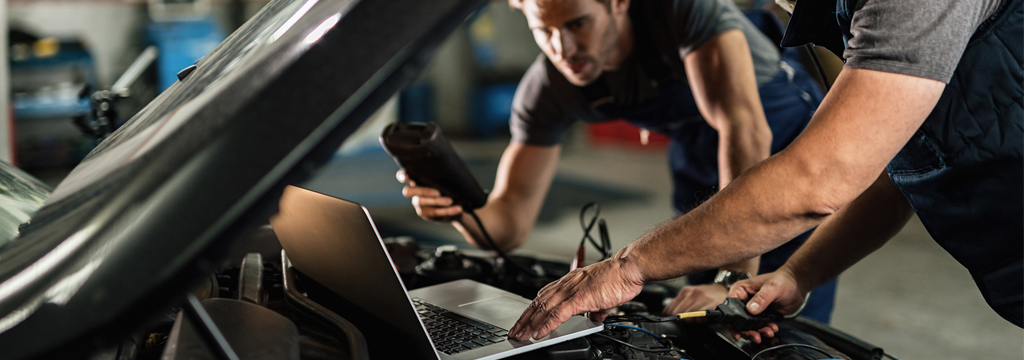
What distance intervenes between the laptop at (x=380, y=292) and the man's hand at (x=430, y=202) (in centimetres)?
47

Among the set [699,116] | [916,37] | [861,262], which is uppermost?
[916,37]

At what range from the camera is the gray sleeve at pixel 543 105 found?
5.80 ft

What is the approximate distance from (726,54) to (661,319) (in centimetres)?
76

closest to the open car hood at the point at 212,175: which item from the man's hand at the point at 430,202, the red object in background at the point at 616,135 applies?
the man's hand at the point at 430,202

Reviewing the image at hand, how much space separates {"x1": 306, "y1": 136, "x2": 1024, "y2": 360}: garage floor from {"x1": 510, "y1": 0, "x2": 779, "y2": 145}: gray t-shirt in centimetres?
34

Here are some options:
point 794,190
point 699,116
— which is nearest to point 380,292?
point 794,190

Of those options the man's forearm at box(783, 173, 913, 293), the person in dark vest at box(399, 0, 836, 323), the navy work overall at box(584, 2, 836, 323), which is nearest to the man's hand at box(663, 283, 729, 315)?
the person in dark vest at box(399, 0, 836, 323)

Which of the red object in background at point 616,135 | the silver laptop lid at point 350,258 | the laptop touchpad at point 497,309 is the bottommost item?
the red object in background at point 616,135

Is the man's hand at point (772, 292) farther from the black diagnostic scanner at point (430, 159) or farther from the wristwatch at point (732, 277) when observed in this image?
the black diagnostic scanner at point (430, 159)

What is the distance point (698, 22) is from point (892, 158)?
2.85 feet

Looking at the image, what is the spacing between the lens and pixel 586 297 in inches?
30.0

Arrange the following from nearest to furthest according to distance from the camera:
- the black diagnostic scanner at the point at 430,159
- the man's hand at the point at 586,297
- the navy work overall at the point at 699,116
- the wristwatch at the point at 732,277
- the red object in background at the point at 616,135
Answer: the man's hand at the point at 586,297, the wristwatch at the point at 732,277, the black diagnostic scanner at the point at 430,159, the navy work overall at the point at 699,116, the red object in background at the point at 616,135

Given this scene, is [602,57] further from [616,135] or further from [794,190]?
[616,135]

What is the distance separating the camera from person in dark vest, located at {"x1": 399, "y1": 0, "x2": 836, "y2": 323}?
4.76 ft
